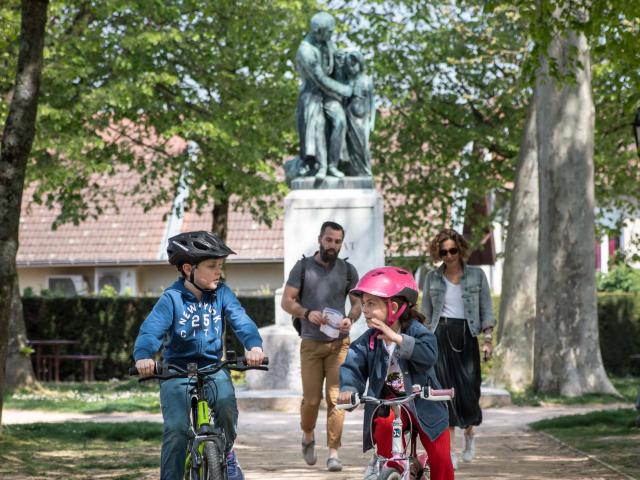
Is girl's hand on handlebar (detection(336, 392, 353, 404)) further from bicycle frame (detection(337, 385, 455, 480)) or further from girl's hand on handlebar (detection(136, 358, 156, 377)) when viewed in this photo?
girl's hand on handlebar (detection(136, 358, 156, 377))

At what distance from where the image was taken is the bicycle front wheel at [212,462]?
22.1ft

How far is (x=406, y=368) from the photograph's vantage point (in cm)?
715

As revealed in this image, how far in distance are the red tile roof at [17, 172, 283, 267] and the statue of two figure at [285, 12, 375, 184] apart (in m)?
24.7

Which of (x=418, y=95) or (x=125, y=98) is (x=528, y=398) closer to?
(x=125, y=98)

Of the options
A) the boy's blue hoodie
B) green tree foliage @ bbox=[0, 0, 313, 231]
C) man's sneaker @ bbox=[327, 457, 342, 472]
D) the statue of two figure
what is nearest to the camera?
the boy's blue hoodie

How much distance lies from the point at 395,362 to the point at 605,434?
7.75 meters

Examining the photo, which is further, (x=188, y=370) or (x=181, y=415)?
(x=181, y=415)

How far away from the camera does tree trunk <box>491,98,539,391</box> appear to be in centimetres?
2411

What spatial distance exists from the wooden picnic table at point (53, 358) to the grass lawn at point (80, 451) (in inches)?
477

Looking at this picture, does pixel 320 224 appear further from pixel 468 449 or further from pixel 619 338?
pixel 619 338

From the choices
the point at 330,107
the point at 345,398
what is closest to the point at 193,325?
the point at 345,398

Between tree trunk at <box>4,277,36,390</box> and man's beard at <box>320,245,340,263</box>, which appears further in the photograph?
tree trunk at <box>4,277,36,390</box>

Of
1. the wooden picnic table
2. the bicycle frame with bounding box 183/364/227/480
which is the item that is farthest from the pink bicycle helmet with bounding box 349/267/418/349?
the wooden picnic table

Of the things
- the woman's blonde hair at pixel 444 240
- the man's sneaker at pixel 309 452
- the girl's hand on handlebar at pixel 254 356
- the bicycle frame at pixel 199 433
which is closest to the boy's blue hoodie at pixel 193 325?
the girl's hand on handlebar at pixel 254 356
